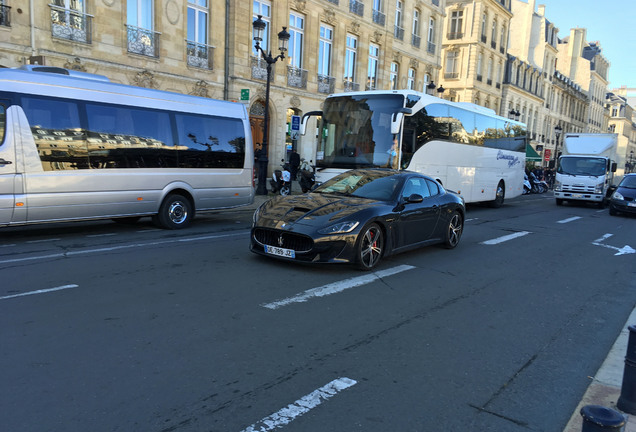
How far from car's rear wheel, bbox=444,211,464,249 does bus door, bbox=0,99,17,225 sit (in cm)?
775

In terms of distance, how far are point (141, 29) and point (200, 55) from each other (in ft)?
9.44

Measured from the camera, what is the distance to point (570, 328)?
17.1ft

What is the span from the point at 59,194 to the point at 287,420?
736cm

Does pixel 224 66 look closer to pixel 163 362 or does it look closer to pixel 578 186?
pixel 578 186

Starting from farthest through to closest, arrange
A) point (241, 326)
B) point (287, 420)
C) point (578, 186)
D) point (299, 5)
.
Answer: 1. point (299, 5)
2. point (578, 186)
3. point (241, 326)
4. point (287, 420)

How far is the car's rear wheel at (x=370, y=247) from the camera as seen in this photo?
687 cm

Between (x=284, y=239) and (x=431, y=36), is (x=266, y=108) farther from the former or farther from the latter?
(x=431, y=36)

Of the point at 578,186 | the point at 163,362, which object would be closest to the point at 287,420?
the point at 163,362

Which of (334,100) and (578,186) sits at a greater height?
(334,100)

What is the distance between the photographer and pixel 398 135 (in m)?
13.4

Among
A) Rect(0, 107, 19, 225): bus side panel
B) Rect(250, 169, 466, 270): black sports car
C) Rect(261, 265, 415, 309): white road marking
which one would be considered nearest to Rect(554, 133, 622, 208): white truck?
Rect(250, 169, 466, 270): black sports car

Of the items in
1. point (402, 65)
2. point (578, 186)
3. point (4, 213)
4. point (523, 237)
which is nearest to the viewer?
point (4, 213)

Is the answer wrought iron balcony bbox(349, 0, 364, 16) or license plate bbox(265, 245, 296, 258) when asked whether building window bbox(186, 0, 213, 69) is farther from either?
license plate bbox(265, 245, 296, 258)

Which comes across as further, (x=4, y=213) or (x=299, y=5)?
(x=299, y=5)
